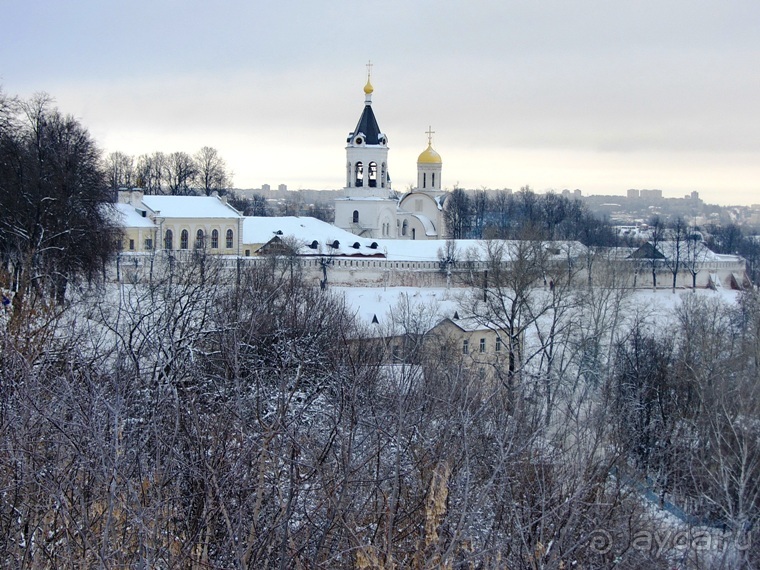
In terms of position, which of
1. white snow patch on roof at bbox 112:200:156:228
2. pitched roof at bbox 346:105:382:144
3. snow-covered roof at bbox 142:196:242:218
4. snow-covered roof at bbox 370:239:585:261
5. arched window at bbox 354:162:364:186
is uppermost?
pitched roof at bbox 346:105:382:144

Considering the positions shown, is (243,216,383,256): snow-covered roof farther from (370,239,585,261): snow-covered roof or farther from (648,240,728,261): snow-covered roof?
(648,240,728,261): snow-covered roof

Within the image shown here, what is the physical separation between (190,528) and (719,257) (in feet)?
149

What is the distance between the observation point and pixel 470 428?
8.41 metres

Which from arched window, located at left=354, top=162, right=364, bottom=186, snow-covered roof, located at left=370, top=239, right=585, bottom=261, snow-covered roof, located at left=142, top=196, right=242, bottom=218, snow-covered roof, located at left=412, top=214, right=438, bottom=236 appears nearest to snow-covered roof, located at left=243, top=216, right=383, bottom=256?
snow-covered roof, located at left=370, top=239, right=585, bottom=261

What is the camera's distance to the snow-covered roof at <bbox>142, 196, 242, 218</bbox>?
38.5 metres

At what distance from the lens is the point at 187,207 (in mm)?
39094

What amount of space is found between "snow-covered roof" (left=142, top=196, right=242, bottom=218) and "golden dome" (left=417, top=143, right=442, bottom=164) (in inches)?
662

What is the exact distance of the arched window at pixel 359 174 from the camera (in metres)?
44.2

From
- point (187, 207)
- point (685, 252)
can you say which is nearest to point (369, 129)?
point (187, 207)

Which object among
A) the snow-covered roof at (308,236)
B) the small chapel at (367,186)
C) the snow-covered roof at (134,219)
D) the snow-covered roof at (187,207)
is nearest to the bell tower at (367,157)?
the small chapel at (367,186)

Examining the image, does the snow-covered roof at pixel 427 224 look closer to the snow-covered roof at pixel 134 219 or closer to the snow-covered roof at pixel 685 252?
the snow-covered roof at pixel 685 252

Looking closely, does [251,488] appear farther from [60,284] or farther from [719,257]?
[719,257]

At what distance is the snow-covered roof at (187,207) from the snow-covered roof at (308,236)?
1476 millimetres

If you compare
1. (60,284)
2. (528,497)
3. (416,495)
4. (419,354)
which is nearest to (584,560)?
(528,497)
